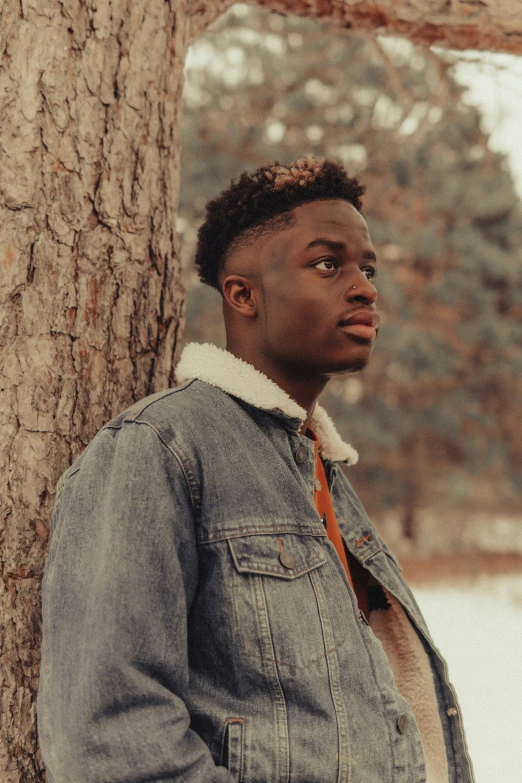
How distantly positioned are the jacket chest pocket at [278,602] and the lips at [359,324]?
543mm

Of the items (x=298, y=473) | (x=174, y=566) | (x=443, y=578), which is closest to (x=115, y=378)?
(x=298, y=473)

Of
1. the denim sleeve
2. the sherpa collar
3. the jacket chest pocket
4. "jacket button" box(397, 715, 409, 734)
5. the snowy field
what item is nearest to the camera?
the denim sleeve

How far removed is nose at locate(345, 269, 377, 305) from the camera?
6.31 feet

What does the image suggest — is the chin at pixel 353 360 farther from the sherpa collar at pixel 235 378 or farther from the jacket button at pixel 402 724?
the jacket button at pixel 402 724

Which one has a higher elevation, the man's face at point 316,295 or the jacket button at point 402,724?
the man's face at point 316,295

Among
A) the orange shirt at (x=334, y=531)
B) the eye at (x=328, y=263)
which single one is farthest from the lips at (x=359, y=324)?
the orange shirt at (x=334, y=531)

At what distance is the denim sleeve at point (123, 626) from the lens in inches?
54.3

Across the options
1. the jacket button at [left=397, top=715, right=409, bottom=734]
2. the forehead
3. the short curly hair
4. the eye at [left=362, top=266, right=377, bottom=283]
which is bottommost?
the jacket button at [left=397, top=715, right=409, bottom=734]

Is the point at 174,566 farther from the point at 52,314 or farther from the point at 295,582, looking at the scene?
the point at 52,314

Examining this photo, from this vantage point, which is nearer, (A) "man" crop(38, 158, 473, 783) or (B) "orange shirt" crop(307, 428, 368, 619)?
(A) "man" crop(38, 158, 473, 783)

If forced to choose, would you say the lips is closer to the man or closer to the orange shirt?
the man

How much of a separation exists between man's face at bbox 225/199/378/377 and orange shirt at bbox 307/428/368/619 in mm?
306

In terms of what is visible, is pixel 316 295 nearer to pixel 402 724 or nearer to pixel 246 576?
pixel 246 576

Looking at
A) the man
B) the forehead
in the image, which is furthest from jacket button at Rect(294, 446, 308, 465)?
the forehead
